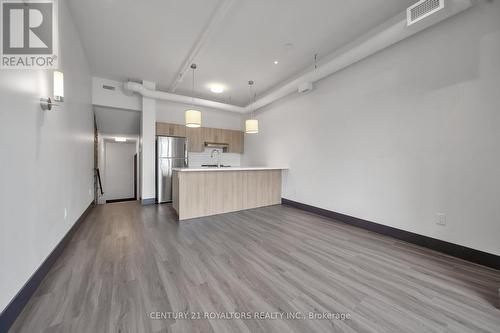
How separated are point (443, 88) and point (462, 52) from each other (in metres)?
0.41

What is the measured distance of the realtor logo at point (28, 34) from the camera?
138 cm

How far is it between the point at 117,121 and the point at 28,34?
4492 mm

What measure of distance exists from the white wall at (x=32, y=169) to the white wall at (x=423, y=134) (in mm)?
4119

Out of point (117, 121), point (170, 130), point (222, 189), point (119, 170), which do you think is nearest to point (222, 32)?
point (222, 189)

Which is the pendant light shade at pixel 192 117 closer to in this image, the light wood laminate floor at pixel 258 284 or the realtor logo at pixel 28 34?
the realtor logo at pixel 28 34

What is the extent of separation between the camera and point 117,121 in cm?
572

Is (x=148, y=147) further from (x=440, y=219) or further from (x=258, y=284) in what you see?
(x=440, y=219)

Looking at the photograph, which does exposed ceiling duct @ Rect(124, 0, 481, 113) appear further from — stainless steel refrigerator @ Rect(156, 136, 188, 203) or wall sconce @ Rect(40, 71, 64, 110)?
wall sconce @ Rect(40, 71, 64, 110)

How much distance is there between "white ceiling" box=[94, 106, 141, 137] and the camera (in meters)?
5.23

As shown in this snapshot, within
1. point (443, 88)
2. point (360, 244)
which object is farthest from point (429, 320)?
point (443, 88)

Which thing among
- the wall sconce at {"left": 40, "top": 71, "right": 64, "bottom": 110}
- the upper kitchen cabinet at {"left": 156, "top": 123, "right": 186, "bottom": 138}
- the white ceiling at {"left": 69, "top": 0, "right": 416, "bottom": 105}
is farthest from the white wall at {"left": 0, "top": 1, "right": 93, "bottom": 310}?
the upper kitchen cabinet at {"left": 156, "top": 123, "right": 186, "bottom": 138}

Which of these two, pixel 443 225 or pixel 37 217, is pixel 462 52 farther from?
pixel 37 217

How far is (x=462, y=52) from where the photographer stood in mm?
2271

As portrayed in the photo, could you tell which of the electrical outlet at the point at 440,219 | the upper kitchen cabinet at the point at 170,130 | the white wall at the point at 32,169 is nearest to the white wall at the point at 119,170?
the upper kitchen cabinet at the point at 170,130
